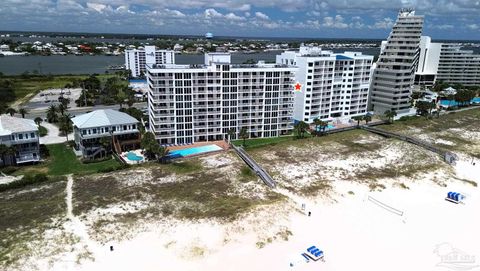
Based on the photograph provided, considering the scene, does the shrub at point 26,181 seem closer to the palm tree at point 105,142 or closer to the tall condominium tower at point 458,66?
the palm tree at point 105,142

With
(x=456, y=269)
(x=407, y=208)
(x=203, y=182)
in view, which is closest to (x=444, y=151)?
(x=407, y=208)

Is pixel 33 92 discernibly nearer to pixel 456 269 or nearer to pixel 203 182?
pixel 203 182

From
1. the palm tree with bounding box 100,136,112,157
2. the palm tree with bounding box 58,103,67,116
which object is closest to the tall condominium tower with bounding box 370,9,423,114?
the palm tree with bounding box 100,136,112,157

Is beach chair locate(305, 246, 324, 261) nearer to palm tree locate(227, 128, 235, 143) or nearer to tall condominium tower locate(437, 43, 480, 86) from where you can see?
palm tree locate(227, 128, 235, 143)

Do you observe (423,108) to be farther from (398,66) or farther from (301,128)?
(301,128)

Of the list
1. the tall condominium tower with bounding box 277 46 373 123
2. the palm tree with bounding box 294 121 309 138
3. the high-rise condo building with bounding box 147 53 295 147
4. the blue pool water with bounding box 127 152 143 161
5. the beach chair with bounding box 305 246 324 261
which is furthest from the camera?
the tall condominium tower with bounding box 277 46 373 123

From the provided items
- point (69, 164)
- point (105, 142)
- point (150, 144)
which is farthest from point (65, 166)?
point (150, 144)

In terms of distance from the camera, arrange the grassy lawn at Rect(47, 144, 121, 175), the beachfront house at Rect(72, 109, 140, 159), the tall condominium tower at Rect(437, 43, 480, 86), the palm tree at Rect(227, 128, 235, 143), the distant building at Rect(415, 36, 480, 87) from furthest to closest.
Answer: the distant building at Rect(415, 36, 480, 87) < the tall condominium tower at Rect(437, 43, 480, 86) < the palm tree at Rect(227, 128, 235, 143) < the beachfront house at Rect(72, 109, 140, 159) < the grassy lawn at Rect(47, 144, 121, 175)
